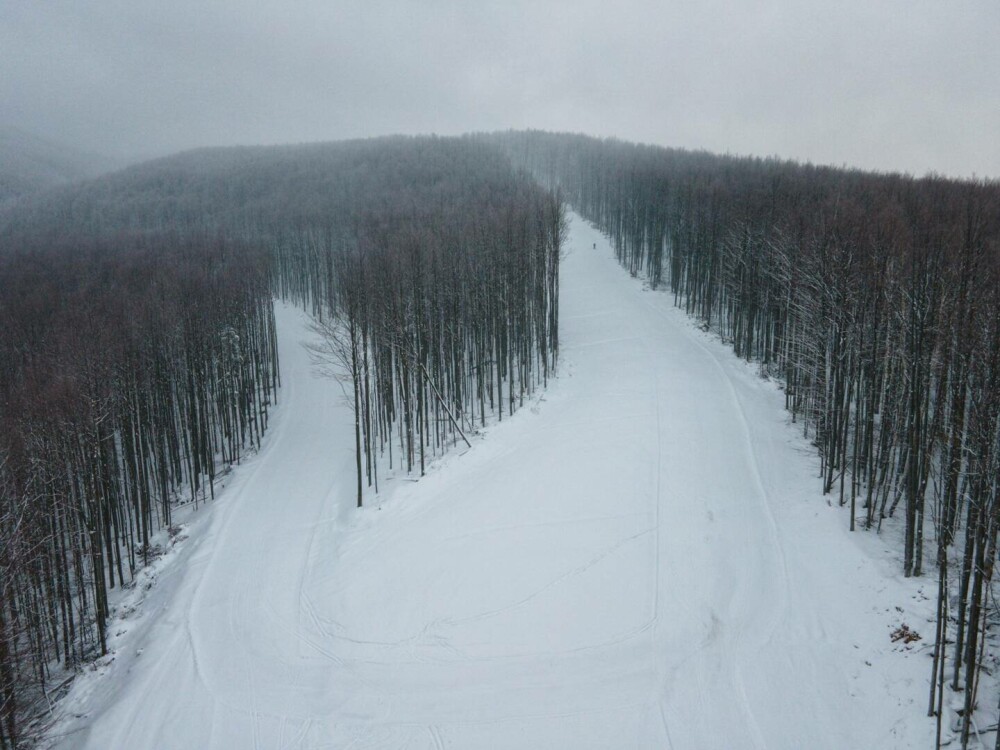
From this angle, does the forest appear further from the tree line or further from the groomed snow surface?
the groomed snow surface

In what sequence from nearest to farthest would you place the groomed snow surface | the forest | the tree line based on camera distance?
1. the groomed snow surface
2. the forest
3. the tree line

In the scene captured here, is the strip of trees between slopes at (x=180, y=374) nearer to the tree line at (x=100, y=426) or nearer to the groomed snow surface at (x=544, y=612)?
the tree line at (x=100, y=426)

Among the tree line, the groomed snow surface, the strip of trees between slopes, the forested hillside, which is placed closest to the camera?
the forested hillside

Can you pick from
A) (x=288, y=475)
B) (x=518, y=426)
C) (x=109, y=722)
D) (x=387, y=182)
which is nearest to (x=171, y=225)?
(x=387, y=182)

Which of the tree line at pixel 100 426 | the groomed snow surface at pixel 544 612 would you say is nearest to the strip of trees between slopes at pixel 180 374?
the tree line at pixel 100 426

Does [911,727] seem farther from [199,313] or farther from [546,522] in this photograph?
[199,313]

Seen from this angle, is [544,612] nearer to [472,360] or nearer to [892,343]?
[892,343]

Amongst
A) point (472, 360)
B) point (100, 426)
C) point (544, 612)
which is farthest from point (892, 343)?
point (100, 426)

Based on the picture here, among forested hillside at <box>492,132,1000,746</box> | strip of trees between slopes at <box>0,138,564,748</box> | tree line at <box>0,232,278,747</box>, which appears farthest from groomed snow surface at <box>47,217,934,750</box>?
strip of trees between slopes at <box>0,138,564,748</box>
